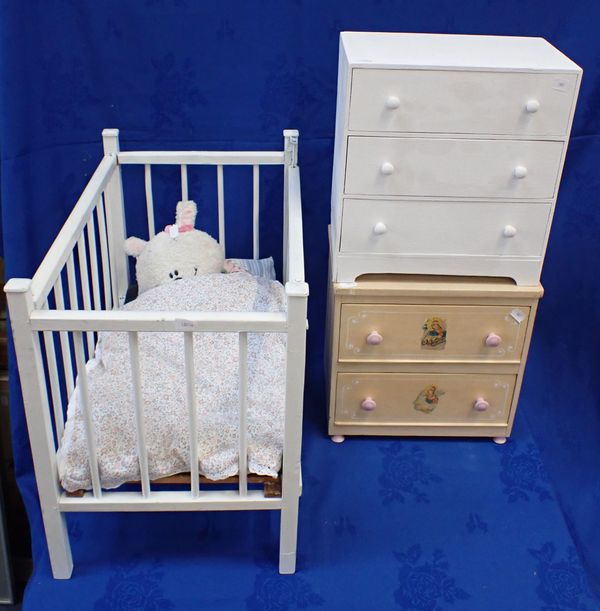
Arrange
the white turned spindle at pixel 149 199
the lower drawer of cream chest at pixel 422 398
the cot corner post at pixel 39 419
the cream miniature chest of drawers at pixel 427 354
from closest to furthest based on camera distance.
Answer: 1. the cot corner post at pixel 39 419
2. the cream miniature chest of drawers at pixel 427 354
3. the lower drawer of cream chest at pixel 422 398
4. the white turned spindle at pixel 149 199

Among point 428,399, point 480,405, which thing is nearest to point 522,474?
point 480,405

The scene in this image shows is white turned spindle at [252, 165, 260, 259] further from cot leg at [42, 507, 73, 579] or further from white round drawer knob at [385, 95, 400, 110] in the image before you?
cot leg at [42, 507, 73, 579]

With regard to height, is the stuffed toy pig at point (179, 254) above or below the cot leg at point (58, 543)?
above

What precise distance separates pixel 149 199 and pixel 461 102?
937 millimetres

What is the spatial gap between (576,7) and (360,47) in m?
0.67

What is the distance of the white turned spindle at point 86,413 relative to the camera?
1.41 metres

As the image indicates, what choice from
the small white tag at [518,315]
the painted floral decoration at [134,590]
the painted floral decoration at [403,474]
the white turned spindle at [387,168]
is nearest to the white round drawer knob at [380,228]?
the white turned spindle at [387,168]

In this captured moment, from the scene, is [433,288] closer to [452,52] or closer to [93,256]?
[452,52]

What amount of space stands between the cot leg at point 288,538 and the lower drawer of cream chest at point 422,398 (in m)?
0.49

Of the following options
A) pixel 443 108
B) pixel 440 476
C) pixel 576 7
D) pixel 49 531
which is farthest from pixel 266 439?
pixel 576 7

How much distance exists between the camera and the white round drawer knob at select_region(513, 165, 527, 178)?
173 centimetres

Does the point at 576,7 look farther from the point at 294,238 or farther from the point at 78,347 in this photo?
the point at 78,347

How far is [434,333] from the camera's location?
1.97 meters

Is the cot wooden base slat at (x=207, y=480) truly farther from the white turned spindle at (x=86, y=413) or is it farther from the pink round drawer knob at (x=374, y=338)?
the pink round drawer knob at (x=374, y=338)
